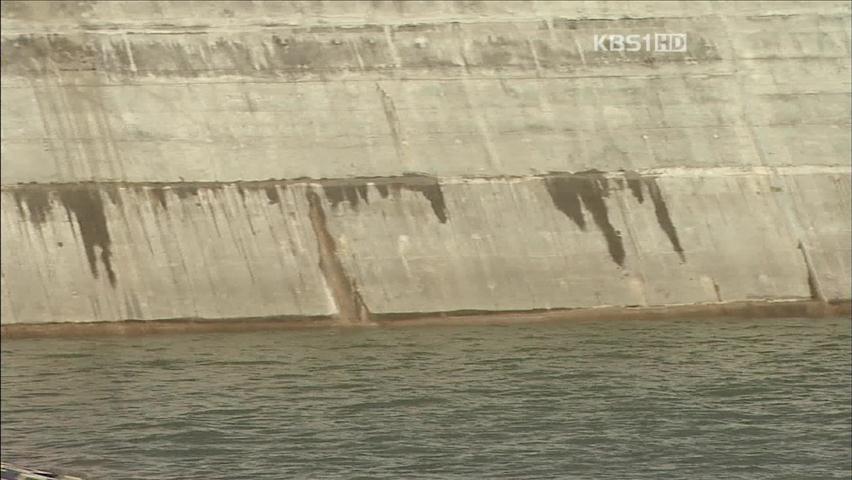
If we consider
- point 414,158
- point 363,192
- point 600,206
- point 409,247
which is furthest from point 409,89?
point 600,206

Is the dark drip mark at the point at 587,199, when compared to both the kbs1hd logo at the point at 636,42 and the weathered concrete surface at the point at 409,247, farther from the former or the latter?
the kbs1hd logo at the point at 636,42

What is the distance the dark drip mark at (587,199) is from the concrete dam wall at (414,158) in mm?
52

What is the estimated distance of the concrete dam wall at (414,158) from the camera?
82.0 ft

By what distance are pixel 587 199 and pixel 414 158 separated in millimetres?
3794

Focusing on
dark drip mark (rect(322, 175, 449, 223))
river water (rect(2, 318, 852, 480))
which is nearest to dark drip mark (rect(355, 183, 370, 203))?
dark drip mark (rect(322, 175, 449, 223))

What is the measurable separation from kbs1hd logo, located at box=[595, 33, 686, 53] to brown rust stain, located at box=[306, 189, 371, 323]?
7.25m

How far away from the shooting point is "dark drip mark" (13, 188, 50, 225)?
24938 mm

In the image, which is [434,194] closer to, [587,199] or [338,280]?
[338,280]

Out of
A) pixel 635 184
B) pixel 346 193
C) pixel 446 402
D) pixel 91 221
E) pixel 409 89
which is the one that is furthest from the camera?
pixel 409 89

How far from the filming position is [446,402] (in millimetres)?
18250

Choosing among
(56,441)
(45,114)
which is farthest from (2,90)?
(56,441)

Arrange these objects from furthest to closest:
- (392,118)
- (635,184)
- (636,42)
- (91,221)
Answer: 1. (636,42)
2. (392,118)
3. (635,184)
4. (91,221)

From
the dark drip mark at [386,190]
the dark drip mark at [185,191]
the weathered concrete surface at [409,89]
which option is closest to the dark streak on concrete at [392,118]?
the weathered concrete surface at [409,89]

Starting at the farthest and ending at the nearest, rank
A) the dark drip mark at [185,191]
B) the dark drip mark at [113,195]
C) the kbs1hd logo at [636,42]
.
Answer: the kbs1hd logo at [636,42]
the dark drip mark at [185,191]
the dark drip mark at [113,195]
